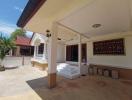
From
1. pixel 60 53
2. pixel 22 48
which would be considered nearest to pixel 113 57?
pixel 60 53

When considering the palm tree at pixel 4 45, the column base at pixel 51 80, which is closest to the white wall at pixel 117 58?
the column base at pixel 51 80

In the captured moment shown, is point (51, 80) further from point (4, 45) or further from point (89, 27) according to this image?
point (4, 45)

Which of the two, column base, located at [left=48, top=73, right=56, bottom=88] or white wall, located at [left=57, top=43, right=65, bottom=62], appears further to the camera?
white wall, located at [left=57, top=43, right=65, bottom=62]

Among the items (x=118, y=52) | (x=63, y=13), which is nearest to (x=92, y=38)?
(x=118, y=52)

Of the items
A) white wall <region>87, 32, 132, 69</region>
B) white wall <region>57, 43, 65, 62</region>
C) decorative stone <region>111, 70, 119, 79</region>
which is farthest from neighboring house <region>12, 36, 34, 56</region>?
decorative stone <region>111, 70, 119, 79</region>

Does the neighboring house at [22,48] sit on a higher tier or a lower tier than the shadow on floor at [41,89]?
higher

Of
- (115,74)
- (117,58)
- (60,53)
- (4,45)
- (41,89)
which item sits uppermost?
(4,45)

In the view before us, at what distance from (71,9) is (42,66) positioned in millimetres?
7597

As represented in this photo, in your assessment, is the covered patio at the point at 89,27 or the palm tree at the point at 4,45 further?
the palm tree at the point at 4,45

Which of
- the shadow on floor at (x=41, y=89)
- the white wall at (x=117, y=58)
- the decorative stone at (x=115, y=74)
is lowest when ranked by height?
the shadow on floor at (x=41, y=89)

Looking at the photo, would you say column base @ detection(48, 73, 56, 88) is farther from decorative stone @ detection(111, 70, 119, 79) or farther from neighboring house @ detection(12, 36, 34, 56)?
neighboring house @ detection(12, 36, 34, 56)

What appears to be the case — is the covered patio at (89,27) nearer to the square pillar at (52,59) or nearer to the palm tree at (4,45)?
the square pillar at (52,59)

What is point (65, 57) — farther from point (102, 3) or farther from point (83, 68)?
point (102, 3)

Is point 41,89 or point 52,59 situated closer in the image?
point 41,89
